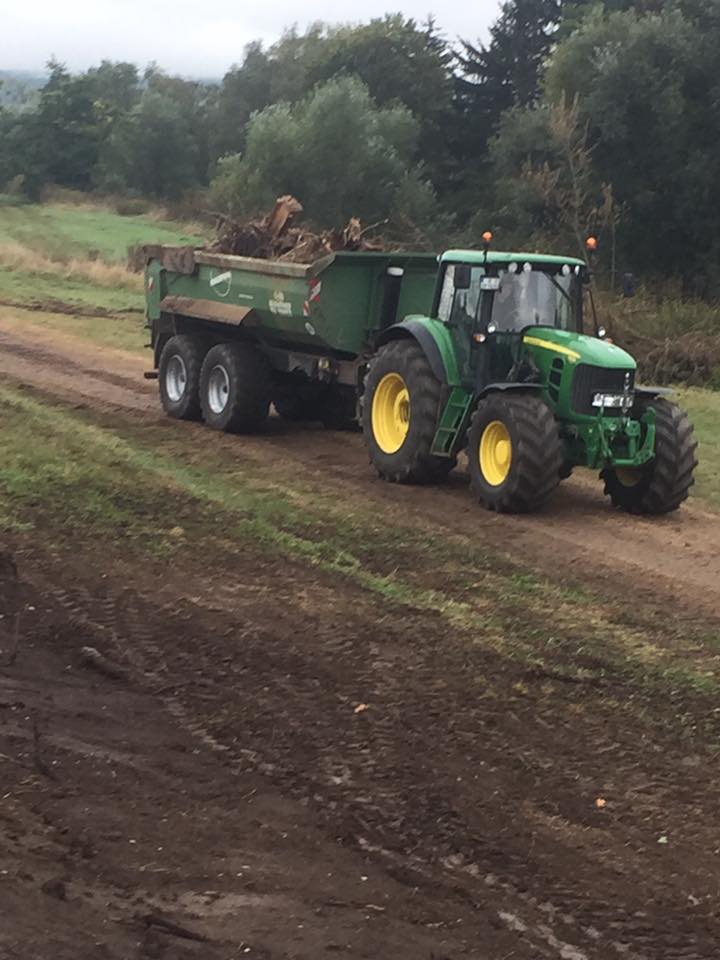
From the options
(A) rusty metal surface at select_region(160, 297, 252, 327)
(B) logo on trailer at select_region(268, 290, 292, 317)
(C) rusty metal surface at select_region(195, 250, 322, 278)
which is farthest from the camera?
(A) rusty metal surface at select_region(160, 297, 252, 327)

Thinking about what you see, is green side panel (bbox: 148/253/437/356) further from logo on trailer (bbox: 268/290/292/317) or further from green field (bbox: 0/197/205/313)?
green field (bbox: 0/197/205/313)

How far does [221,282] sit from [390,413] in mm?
3005

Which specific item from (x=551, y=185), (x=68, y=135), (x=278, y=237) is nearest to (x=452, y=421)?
(x=278, y=237)

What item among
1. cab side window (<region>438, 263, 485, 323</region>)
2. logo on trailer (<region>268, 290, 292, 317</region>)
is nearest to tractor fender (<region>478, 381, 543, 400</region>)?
cab side window (<region>438, 263, 485, 323</region>)

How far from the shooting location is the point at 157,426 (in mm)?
13836

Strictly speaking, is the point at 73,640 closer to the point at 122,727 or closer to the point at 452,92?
the point at 122,727

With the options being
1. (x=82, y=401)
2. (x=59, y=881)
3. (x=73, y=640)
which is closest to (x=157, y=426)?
(x=82, y=401)

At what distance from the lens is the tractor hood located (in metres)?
10.4

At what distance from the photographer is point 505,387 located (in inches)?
410

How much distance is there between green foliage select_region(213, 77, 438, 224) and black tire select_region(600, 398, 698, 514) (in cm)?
2772

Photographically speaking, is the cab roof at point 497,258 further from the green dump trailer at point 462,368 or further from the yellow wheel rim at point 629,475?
the yellow wheel rim at point 629,475

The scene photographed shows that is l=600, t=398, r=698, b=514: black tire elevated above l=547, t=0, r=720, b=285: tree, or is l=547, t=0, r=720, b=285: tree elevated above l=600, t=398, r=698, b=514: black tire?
l=547, t=0, r=720, b=285: tree

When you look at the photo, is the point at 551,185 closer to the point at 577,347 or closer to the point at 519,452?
the point at 577,347

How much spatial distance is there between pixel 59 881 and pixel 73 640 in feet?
8.77
